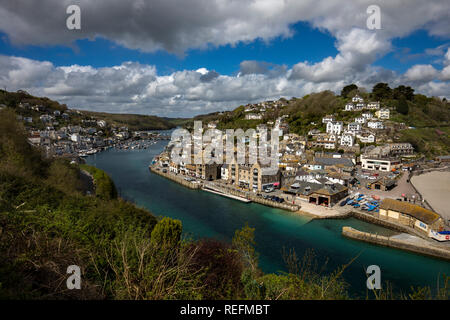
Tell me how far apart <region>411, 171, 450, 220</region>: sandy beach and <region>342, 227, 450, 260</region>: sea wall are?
10.4 ft

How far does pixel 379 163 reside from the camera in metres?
20.6

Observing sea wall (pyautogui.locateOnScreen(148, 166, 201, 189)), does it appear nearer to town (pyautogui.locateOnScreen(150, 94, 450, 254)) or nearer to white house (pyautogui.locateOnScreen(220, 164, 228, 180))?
town (pyautogui.locateOnScreen(150, 94, 450, 254))

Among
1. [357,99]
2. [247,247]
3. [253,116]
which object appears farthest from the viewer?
[253,116]

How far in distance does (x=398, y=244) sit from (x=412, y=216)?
1938 mm

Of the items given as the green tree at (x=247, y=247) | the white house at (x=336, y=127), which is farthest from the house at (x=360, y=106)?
the green tree at (x=247, y=247)

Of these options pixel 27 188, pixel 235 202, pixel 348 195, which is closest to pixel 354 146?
pixel 348 195

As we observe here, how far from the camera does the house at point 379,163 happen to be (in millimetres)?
20250

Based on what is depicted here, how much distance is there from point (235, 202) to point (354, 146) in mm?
16923

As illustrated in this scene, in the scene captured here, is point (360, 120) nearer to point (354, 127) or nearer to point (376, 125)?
point (376, 125)

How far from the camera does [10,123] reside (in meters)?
10.3

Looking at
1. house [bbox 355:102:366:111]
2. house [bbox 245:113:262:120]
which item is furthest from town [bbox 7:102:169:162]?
house [bbox 355:102:366:111]

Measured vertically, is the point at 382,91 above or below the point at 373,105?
above

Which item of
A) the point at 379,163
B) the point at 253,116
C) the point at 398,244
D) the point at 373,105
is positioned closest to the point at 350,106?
the point at 373,105
